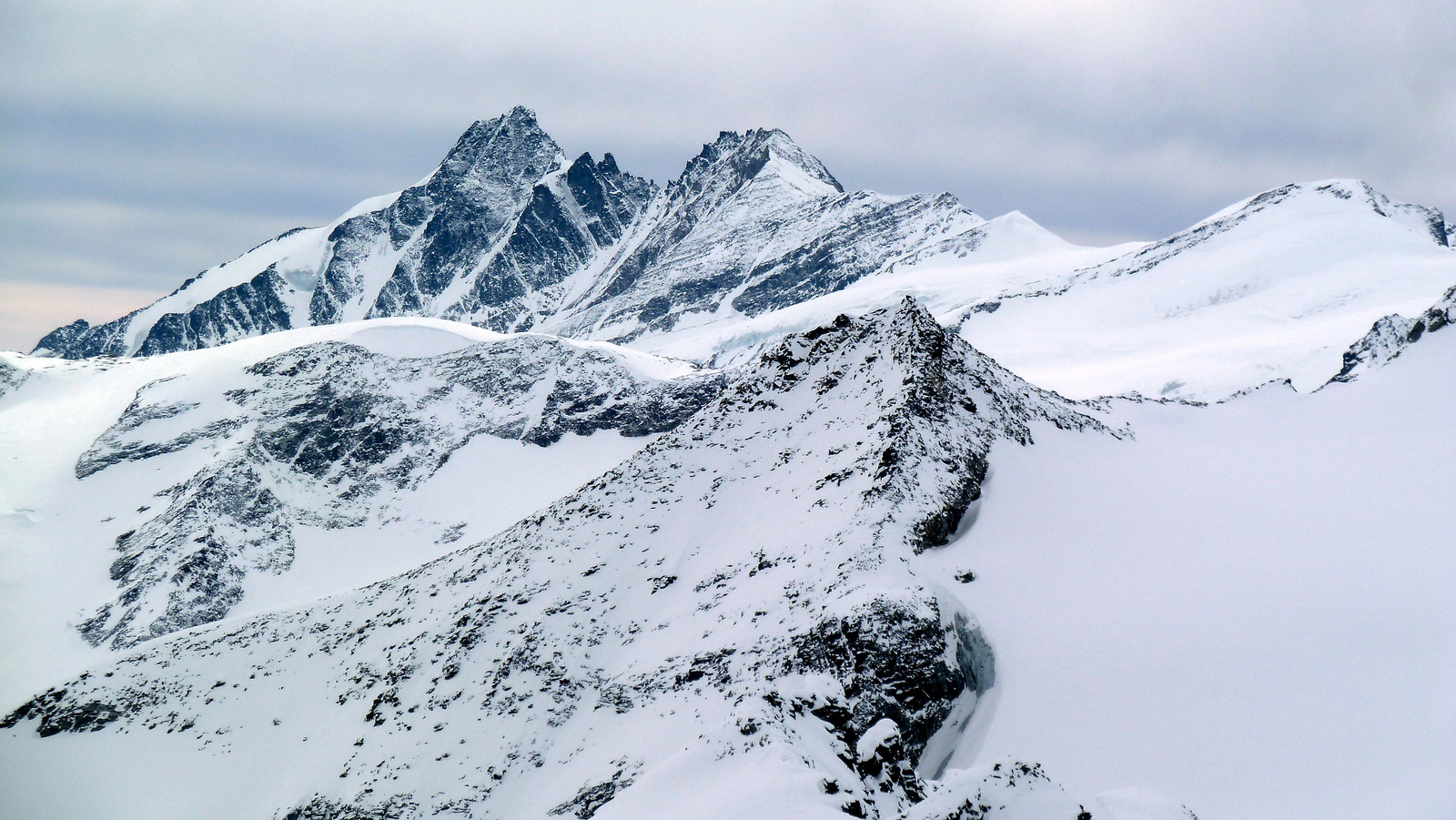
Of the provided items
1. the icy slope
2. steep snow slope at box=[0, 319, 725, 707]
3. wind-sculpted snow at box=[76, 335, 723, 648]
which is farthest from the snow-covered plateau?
the icy slope

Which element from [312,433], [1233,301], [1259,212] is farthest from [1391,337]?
[312,433]

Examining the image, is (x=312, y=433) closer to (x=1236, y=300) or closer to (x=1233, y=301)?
(x=1233, y=301)

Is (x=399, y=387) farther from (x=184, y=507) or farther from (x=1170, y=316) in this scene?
(x=1170, y=316)

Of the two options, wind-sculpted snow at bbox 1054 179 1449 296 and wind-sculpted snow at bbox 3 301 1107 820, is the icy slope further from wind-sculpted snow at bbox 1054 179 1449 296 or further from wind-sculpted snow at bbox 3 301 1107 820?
wind-sculpted snow at bbox 3 301 1107 820

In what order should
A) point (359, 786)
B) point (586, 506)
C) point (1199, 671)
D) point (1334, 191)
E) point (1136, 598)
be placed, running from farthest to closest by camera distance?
point (1334, 191) < point (586, 506) < point (359, 786) < point (1136, 598) < point (1199, 671)

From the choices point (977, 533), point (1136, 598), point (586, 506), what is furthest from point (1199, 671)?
point (586, 506)
